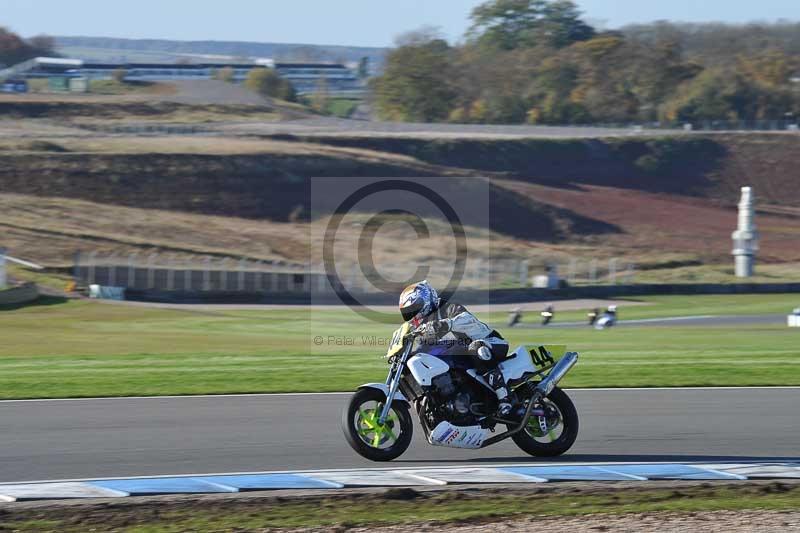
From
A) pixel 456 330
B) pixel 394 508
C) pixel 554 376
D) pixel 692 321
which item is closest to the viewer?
pixel 394 508

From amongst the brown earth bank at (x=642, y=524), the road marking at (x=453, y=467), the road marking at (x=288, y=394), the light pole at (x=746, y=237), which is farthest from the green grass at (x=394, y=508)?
the light pole at (x=746, y=237)

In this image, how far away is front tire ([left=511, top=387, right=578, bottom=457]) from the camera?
10.1 m

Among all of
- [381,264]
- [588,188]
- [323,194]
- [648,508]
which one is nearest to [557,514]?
[648,508]

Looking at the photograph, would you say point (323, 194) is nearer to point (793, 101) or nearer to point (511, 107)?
point (511, 107)

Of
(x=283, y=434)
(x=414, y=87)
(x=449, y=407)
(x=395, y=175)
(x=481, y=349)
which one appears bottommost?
(x=283, y=434)

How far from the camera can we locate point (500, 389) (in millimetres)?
9906

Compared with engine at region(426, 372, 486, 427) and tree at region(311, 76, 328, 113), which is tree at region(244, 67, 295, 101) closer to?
tree at region(311, 76, 328, 113)

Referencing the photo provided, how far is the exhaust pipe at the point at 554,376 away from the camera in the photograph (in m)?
9.99

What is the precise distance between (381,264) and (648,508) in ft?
131

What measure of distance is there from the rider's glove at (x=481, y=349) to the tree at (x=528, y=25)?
126 metres

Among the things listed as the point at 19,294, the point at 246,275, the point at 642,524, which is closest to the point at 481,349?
the point at 642,524

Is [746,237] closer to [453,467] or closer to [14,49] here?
[453,467]

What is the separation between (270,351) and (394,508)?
46.0 feet

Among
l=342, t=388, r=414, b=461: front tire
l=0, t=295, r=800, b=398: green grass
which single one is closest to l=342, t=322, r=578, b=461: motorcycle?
l=342, t=388, r=414, b=461: front tire
